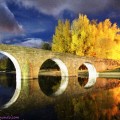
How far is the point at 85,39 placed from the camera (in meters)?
64.4

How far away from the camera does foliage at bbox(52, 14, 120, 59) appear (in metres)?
64.2

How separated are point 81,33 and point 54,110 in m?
48.1

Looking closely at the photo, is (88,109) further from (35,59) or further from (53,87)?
(35,59)

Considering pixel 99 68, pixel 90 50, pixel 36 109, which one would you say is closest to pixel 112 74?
pixel 99 68

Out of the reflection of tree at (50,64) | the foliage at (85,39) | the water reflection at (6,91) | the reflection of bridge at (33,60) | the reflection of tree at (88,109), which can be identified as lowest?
the reflection of tree at (88,109)

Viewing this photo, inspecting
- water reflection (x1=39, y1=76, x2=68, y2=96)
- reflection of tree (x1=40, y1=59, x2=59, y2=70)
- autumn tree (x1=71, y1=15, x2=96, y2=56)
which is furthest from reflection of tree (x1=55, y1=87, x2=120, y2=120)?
reflection of tree (x1=40, y1=59, x2=59, y2=70)

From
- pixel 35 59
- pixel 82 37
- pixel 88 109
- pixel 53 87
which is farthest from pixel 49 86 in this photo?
pixel 82 37

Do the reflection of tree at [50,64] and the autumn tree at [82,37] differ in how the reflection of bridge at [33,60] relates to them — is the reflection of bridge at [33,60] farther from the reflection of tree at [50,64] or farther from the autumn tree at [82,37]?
the reflection of tree at [50,64]

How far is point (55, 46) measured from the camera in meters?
67.8

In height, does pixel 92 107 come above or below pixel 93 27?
below

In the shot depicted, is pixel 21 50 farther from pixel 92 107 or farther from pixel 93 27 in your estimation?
pixel 93 27

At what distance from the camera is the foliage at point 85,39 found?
211ft

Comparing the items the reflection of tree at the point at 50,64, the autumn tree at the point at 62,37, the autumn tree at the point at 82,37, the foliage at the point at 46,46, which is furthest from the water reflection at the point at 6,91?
the foliage at the point at 46,46

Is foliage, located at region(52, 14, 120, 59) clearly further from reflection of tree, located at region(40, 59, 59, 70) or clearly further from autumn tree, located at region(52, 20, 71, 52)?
reflection of tree, located at region(40, 59, 59, 70)
